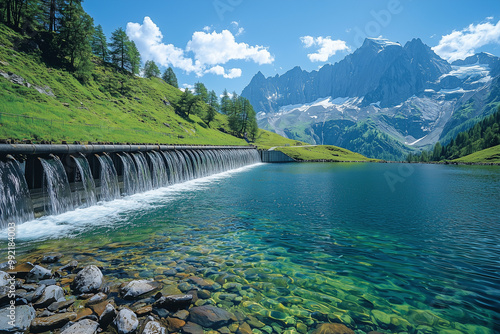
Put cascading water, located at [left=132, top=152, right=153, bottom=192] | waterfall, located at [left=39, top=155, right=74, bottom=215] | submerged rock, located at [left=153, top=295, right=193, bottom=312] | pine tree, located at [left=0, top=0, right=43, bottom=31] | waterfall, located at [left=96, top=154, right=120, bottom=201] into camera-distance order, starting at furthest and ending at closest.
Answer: pine tree, located at [left=0, top=0, right=43, bottom=31] < cascading water, located at [left=132, top=152, right=153, bottom=192] < waterfall, located at [left=96, top=154, right=120, bottom=201] < waterfall, located at [left=39, top=155, right=74, bottom=215] < submerged rock, located at [left=153, top=295, right=193, bottom=312]

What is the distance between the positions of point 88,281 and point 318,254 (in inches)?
389

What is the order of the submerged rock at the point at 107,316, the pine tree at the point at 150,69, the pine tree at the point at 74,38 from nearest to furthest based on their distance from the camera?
1. the submerged rock at the point at 107,316
2. the pine tree at the point at 74,38
3. the pine tree at the point at 150,69

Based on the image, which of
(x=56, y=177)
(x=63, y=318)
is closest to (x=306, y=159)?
(x=56, y=177)

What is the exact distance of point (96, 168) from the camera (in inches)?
902

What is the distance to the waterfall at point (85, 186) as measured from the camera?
65.9ft

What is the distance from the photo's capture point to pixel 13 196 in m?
14.9

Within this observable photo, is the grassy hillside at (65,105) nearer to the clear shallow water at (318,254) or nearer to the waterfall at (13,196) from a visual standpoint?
the waterfall at (13,196)

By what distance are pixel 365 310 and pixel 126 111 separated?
8655cm

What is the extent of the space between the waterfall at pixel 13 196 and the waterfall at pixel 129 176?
34.7 ft

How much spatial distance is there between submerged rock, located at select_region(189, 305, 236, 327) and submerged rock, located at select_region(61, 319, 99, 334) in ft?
7.80

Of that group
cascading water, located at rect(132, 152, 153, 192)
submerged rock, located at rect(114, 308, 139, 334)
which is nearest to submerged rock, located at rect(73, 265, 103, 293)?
submerged rock, located at rect(114, 308, 139, 334)

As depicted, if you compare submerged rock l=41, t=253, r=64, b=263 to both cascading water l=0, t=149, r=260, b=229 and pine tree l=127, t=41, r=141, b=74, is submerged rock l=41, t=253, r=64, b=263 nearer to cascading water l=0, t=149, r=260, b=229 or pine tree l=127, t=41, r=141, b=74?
cascading water l=0, t=149, r=260, b=229

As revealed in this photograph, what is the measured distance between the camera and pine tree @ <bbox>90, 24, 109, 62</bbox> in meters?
103

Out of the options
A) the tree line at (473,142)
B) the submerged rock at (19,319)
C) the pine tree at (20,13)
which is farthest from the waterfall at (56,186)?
the tree line at (473,142)
